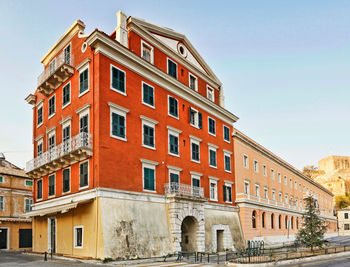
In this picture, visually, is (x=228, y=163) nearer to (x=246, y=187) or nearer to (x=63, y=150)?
(x=246, y=187)

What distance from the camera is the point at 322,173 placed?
14775 centimetres

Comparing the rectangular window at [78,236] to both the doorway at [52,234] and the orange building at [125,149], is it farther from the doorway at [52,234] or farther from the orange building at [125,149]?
the doorway at [52,234]

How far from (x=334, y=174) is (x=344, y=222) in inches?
1724

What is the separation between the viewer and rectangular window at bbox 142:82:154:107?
2778 cm

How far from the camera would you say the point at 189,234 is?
30.8 meters

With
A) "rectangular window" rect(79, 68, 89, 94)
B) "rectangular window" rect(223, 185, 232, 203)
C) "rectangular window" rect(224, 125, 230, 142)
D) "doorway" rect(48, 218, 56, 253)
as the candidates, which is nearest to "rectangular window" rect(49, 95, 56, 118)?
"rectangular window" rect(79, 68, 89, 94)

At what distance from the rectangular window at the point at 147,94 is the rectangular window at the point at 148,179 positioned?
5272mm

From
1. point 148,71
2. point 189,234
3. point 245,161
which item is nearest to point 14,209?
point 189,234

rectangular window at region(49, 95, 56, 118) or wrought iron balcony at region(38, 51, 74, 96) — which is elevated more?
wrought iron balcony at region(38, 51, 74, 96)

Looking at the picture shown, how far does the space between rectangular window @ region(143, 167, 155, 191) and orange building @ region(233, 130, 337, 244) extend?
48.8 feet

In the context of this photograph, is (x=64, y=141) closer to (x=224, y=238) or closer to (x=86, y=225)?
(x=86, y=225)

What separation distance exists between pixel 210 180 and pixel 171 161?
658 cm

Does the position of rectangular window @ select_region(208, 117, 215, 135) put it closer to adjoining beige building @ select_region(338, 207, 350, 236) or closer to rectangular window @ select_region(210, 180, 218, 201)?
rectangular window @ select_region(210, 180, 218, 201)

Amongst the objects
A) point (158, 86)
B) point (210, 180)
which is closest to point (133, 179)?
point (158, 86)
